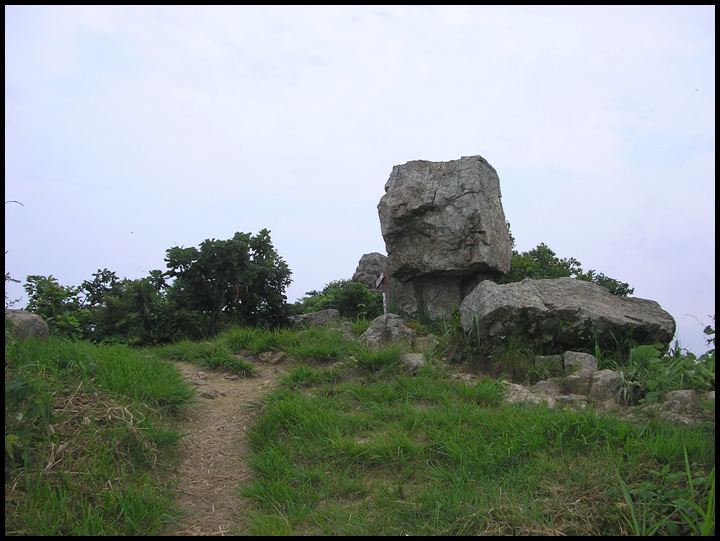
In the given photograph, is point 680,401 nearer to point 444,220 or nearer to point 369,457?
point 369,457

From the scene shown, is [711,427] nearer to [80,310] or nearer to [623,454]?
[623,454]

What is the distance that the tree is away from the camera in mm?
9727

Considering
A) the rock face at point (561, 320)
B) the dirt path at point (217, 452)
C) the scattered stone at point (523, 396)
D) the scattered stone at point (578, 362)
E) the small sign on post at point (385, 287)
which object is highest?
the small sign on post at point (385, 287)

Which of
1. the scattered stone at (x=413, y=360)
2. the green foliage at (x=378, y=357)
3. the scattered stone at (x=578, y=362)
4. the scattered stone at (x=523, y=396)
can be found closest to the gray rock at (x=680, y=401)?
the scattered stone at (x=523, y=396)

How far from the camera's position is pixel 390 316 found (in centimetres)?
809

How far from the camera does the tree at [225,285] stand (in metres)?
9.73

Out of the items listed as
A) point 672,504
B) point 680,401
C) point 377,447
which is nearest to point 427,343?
point 377,447

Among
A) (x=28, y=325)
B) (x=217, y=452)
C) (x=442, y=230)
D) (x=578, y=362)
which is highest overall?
(x=442, y=230)

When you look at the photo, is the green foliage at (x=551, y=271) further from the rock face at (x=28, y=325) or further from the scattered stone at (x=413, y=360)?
the rock face at (x=28, y=325)

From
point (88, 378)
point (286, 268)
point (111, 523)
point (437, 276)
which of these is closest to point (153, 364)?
point (88, 378)

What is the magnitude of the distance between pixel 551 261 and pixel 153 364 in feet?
26.6

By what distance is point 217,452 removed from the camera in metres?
5.26

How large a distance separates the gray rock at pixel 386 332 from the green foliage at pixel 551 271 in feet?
11.0

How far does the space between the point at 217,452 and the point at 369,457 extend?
1.45 meters
